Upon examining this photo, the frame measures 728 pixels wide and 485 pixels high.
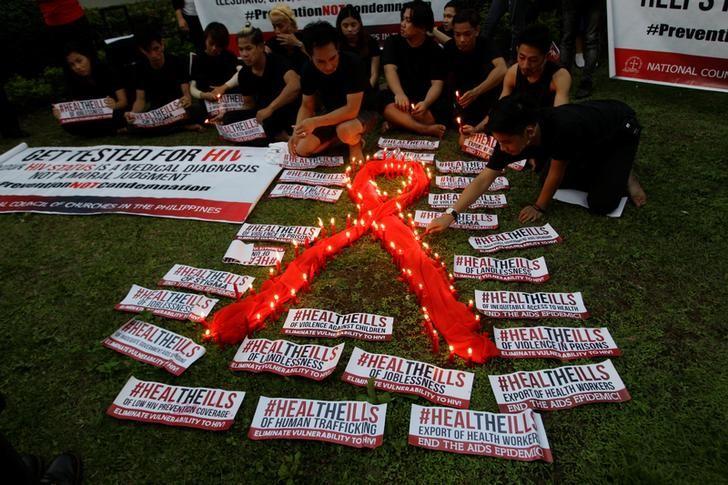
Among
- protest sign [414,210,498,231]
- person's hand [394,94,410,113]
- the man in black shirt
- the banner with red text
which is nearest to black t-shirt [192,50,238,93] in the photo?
person's hand [394,94,410,113]

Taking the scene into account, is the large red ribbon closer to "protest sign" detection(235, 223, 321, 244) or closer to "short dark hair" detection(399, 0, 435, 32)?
"protest sign" detection(235, 223, 321, 244)

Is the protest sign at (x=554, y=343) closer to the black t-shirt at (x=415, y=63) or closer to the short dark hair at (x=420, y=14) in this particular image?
the black t-shirt at (x=415, y=63)

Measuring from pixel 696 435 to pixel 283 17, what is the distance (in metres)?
6.48

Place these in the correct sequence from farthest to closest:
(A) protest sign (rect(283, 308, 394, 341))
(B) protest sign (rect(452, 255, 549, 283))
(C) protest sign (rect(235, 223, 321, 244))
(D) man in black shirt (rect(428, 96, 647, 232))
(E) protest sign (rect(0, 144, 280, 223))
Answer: (E) protest sign (rect(0, 144, 280, 223)) → (C) protest sign (rect(235, 223, 321, 244)) → (B) protest sign (rect(452, 255, 549, 283)) → (D) man in black shirt (rect(428, 96, 647, 232)) → (A) protest sign (rect(283, 308, 394, 341))

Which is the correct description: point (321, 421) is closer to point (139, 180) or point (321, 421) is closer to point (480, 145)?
point (480, 145)

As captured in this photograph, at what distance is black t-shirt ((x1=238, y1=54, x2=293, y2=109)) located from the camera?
587 centimetres

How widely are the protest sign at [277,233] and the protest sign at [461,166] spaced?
181cm

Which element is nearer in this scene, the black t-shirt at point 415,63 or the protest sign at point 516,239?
the protest sign at point 516,239

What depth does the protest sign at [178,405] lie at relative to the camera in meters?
2.58

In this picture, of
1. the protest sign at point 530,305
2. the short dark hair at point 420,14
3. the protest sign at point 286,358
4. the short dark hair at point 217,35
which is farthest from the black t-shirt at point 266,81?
the protest sign at point 530,305

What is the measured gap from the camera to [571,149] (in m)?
3.68

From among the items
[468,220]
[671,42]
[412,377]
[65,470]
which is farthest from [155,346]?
[671,42]

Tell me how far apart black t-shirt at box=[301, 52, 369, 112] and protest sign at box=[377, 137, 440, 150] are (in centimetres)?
73

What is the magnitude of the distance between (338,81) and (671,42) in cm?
409
